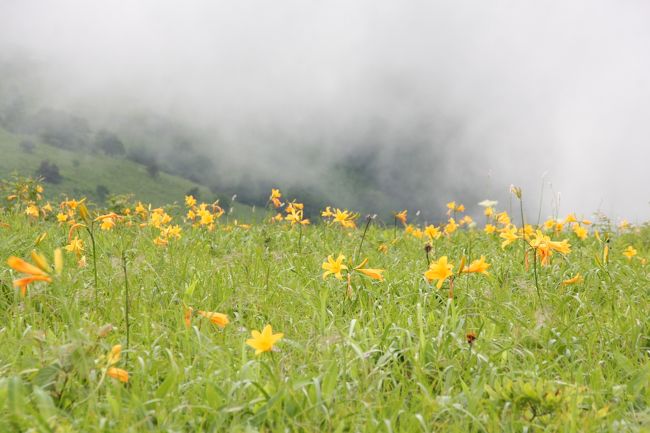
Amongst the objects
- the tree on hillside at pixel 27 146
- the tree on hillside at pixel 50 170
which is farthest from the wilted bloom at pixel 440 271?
the tree on hillside at pixel 27 146

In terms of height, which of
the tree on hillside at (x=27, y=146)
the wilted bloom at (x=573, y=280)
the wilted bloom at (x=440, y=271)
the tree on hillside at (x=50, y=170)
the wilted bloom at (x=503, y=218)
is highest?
the tree on hillside at (x=27, y=146)

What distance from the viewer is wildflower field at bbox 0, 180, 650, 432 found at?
216 cm

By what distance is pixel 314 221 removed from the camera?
27.5ft

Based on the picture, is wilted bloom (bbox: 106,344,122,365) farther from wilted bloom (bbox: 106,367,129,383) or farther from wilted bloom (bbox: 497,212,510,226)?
wilted bloom (bbox: 497,212,510,226)

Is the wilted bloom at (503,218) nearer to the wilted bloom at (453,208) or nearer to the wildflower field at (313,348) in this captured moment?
the wilted bloom at (453,208)

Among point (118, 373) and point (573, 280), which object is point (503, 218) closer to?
point (573, 280)

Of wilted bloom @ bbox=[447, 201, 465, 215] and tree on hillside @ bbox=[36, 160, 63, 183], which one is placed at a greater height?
wilted bloom @ bbox=[447, 201, 465, 215]

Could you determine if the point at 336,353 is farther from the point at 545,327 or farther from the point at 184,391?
the point at 545,327

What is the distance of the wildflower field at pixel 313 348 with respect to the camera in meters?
2.16

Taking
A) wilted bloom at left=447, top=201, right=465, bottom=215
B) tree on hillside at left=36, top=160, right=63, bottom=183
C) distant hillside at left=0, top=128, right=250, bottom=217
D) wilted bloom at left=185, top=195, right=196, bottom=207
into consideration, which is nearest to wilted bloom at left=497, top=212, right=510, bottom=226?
wilted bloom at left=447, top=201, right=465, bottom=215

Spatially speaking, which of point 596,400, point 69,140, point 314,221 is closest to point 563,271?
point 596,400

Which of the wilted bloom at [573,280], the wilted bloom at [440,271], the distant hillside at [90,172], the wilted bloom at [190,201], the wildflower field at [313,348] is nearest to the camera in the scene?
the wildflower field at [313,348]

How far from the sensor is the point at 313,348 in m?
2.79

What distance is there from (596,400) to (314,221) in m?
6.22
